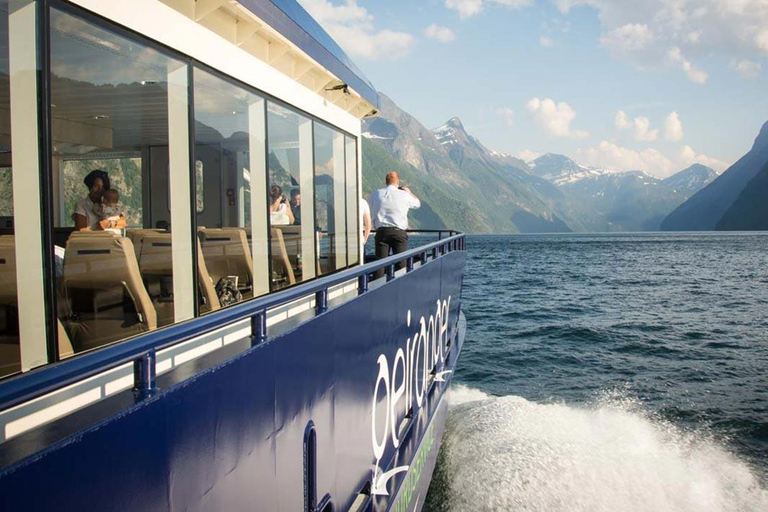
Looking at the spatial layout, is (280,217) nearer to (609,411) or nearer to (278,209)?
(278,209)

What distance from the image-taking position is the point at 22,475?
1.41m

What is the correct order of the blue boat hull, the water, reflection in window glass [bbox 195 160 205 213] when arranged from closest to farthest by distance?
the blue boat hull, reflection in window glass [bbox 195 160 205 213], the water

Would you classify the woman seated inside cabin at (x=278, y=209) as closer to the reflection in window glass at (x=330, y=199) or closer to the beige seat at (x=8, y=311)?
the reflection in window glass at (x=330, y=199)

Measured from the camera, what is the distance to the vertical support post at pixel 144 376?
1.86m

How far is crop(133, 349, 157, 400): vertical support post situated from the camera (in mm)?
1864

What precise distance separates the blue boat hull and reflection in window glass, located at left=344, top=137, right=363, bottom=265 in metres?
2.07

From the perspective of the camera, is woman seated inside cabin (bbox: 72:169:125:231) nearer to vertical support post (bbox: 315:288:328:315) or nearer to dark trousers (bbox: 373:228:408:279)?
vertical support post (bbox: 315:288:328:315)

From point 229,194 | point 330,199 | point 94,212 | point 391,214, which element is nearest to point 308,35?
point 229,194

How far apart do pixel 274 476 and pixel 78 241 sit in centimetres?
165

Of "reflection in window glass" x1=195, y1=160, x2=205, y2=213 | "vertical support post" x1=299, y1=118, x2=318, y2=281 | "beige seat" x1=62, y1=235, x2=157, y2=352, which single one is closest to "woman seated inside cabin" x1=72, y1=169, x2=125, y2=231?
"beige seat" x1=62, y1=235, x2=157, y2=352

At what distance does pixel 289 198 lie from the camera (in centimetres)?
577

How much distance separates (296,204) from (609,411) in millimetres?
11433

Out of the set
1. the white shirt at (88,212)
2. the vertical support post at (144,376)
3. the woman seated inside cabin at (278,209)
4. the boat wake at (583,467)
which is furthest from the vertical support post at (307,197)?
the boat wake at (583,467)

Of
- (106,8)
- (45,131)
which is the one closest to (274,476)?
(45,131)
